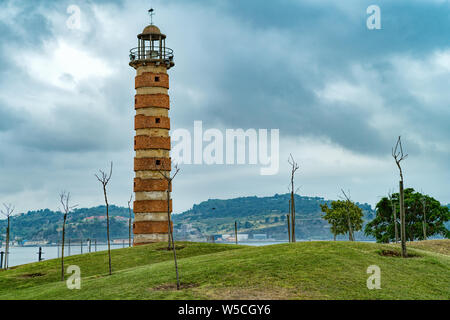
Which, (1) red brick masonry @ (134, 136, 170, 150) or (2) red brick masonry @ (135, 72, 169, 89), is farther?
(2) red brick masonry @ (135, 72, 169, 89)

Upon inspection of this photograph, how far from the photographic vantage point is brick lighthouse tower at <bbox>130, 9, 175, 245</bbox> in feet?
220

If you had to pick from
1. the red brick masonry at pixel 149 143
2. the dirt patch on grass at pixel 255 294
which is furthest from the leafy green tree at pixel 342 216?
the dirt patch on grass at pixel 255 294

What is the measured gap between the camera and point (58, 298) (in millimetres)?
30531

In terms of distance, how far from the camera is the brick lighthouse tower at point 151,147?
66938 mm

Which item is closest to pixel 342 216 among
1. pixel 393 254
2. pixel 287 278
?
pixel 393 254

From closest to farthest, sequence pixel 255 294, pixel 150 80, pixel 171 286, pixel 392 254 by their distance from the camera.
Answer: pixel 255 294 < pixel 171 286 < pixel 392 254 < pixel 150 80

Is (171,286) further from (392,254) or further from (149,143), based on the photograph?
(149,143)

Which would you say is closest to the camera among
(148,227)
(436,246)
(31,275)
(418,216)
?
(31,275)

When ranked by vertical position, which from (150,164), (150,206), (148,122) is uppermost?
(148,122)

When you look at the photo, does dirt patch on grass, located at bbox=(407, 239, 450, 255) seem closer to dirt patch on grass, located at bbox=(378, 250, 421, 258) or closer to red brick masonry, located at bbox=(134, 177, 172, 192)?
dirt patch on grass, located at bbox=(378, 250, 421, 258)

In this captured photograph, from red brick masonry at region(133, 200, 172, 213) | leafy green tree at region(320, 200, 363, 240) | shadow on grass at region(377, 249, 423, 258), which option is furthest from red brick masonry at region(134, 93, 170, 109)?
shadow on grass at region(377, 249, 423, 258)

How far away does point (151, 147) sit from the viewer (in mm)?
67688
